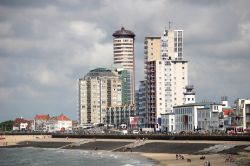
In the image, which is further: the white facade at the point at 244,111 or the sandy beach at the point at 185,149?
the white facade at the point at 244,111

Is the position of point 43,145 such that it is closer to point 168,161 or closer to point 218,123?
point 218,123

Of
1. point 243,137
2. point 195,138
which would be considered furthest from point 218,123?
point 243,137

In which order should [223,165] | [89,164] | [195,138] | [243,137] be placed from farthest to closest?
[195,138] < [243,137] < [89,164] < [223,165]

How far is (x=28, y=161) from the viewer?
131125mm

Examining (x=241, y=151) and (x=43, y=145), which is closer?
(x=241, y=151)

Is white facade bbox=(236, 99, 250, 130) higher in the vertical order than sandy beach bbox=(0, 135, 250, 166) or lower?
higher

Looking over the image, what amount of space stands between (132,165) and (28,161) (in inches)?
1211

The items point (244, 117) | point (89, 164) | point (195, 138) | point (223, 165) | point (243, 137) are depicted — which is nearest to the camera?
point (223, 165)

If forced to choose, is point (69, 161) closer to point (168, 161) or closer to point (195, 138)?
point (168, 161)

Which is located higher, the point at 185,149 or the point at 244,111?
the point at 244,111

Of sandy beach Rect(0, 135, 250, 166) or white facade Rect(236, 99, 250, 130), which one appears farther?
white facade Rect(236, 99, 250, 130)

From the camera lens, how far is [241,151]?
383ft

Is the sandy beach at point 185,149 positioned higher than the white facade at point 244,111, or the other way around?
the white facade at point 244,111

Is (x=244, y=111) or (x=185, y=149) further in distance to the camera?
(x=244, y=111)
